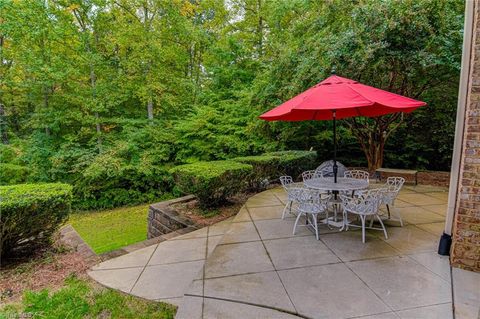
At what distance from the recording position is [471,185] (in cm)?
280

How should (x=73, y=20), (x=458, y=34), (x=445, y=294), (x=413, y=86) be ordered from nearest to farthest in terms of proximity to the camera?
(x=445, y=294) < (x=458, y=34) < (x=413, y=86) < (x=73, y=20)

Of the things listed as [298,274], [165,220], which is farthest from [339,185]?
[165,220]

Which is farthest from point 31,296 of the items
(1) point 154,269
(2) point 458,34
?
(2) point 458,34

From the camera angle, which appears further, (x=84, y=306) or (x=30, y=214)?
(x=30, y=214)

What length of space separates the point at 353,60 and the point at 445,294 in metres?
4.82

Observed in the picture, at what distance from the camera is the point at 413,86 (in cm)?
752

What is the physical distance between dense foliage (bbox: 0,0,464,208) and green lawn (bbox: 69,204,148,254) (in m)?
0.79

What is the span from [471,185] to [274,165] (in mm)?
4688

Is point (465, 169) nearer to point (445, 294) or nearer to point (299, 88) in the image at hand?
point (445, 294)

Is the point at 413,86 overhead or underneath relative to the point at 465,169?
overhead

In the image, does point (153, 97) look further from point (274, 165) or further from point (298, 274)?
point (298, 274)

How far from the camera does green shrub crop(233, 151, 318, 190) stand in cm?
682

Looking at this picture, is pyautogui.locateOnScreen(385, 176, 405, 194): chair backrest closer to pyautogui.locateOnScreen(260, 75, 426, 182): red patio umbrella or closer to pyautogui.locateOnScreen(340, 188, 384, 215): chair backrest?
pyautogui.locateOnScreen(340, 188, 384, 215): chair backrest

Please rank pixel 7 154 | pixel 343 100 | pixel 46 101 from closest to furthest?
pixel 343 100 → pixel 7 154 → pixel 46 101
